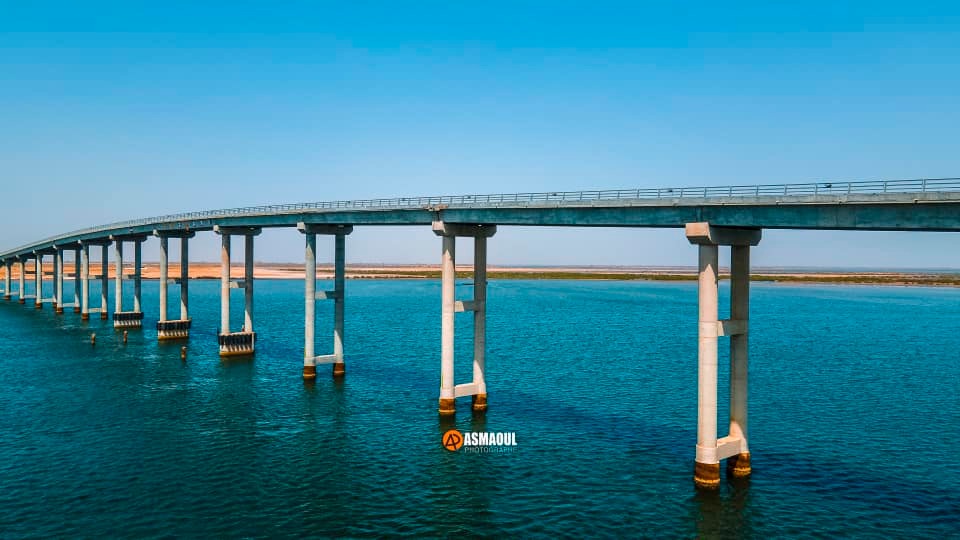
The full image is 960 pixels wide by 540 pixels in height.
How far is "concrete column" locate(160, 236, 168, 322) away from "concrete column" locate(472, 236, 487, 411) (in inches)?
2033

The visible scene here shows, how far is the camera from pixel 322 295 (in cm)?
5647

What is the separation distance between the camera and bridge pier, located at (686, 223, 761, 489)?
30.5 m

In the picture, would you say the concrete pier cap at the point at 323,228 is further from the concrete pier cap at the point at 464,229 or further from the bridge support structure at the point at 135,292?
the bridge support structure at the point at 135,292

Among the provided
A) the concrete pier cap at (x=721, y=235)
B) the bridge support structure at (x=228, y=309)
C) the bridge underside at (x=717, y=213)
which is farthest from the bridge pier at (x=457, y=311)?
the bridge support structure at (x=228, y=309)

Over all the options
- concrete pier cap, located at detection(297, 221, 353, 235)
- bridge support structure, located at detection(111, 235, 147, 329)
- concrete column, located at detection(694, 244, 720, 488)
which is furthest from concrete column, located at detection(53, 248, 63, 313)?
concrete column, located at detection(694, 244, 720, 488)

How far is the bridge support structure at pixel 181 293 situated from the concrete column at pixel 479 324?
1916 inches

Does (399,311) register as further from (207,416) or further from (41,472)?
(41,472)

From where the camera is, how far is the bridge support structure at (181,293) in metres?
80.9

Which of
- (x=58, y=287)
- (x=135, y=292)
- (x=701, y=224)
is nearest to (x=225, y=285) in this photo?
(x=135, y=292)

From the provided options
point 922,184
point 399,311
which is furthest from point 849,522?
point 399,311

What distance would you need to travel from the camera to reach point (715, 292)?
30094 millimetres

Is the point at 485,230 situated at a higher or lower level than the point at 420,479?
higher

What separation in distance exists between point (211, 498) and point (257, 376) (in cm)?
2900

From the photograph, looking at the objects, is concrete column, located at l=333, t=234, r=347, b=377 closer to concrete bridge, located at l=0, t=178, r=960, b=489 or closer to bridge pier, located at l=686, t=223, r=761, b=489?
concrete bridge, located at l=0, t=178, r=960, b=489
